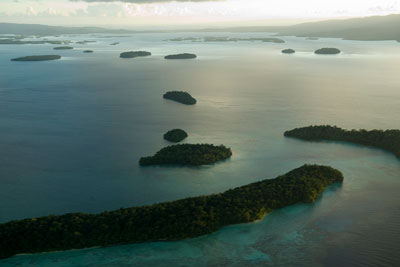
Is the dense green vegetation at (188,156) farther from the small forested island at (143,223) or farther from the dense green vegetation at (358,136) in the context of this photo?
the dense green vegetation at (358,136)

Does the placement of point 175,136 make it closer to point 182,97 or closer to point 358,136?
point 358,136

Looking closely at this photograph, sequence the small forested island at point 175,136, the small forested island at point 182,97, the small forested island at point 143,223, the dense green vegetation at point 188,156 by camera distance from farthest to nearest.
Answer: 1. the small forested island at point 182,97
2. the small forested island at point 175,136
3. the dense green vegetation at point 188,156
4. the small forested island at point 143,223

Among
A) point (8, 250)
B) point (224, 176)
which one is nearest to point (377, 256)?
point (224, 176)

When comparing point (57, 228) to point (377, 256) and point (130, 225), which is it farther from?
point (377, 256)

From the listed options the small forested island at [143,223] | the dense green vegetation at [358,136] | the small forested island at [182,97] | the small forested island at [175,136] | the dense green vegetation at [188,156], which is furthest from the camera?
the small forested island at [182,97]

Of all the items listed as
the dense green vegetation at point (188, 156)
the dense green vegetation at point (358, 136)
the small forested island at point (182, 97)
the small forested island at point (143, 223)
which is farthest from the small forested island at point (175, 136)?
the small forested island at point (182, 97)

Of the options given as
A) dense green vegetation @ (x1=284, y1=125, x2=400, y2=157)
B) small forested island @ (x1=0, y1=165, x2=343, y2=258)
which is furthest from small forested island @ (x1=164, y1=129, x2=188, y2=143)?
small forested island @ (x1=0, y1=165, x2=343, y2=258)

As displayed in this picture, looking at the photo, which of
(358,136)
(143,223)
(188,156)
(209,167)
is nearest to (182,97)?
(188,156)
